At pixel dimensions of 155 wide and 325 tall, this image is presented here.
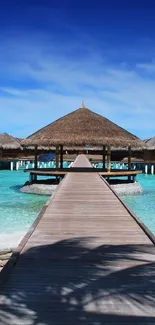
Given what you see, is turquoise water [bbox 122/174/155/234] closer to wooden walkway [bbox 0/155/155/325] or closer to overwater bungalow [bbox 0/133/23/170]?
wooden walkway [bbox 0/155/155/325]

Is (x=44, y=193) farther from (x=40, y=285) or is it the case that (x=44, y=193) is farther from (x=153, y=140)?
(x=153, y=140)

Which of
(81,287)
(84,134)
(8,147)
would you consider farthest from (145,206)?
(8,147)

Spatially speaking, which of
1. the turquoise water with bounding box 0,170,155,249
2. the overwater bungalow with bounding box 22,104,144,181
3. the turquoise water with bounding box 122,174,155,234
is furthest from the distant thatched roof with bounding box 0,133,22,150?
the turquoise water with bounding box 122,174,155,234

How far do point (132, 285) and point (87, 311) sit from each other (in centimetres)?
62

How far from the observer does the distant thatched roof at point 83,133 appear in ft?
50.5

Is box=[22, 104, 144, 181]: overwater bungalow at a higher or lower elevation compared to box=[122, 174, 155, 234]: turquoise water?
higher

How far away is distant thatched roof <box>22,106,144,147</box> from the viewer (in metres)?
15.4

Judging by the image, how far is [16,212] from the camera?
417 inches

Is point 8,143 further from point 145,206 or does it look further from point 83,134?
point 145,206

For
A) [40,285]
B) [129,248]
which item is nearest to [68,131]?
[129,248]

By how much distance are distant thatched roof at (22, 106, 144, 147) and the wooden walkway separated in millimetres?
9979

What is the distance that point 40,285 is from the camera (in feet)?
9.67

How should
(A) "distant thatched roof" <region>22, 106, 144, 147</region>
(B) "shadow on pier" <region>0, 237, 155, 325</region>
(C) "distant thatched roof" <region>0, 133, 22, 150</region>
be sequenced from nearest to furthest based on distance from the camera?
(B) "shadow on pier" <region>0, 237, 155, 325</region>
(A) "distant thatched roof" <region>22, 106, 144, 147</region>
(C) "distant thatched roof" <region>0, 133, 22, 150</region>

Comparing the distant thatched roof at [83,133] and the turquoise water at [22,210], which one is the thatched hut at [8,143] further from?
the turquoise water at [22,210]
